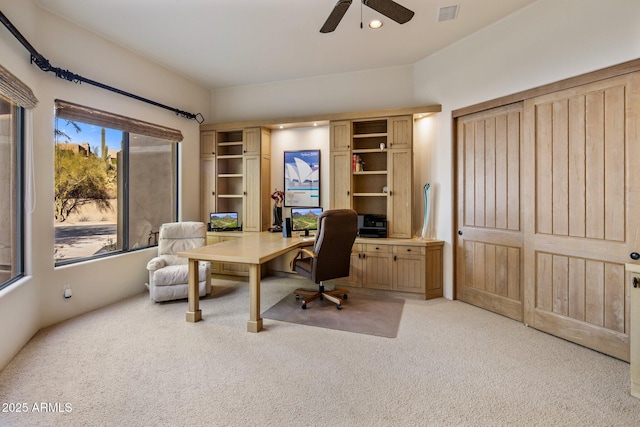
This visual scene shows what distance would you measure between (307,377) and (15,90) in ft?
10.1

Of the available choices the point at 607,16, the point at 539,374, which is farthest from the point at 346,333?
the point at 607,16

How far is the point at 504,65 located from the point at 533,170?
1167mm

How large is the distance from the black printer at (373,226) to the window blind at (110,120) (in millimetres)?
3015

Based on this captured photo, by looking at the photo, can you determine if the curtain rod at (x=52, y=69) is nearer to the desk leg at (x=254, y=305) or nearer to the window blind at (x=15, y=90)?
the window blind at (x=15, y=90)

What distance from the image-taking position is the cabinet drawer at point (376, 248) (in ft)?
13.3

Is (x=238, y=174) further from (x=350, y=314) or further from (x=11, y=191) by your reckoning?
(x=350, y=314)

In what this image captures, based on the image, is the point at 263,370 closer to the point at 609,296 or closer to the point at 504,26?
the point at 609,296

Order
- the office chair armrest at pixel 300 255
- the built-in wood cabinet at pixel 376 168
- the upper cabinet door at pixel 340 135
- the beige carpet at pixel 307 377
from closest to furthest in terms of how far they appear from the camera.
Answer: the beige carpet at pixel 307 377, the office chair armrest at pixel 300 255, the built-in wood cabinet at pixel 376 168, the upper cabinet door at pixel 340 135

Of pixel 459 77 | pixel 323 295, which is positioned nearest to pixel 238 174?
pixel 323 295

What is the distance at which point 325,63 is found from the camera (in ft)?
14.3

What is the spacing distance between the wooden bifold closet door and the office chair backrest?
148 cm

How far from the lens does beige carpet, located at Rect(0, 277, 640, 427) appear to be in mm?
1825

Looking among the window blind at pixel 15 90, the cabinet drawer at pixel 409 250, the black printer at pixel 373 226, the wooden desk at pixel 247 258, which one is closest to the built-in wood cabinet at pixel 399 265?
the cabinet drawer at pixel 409 250

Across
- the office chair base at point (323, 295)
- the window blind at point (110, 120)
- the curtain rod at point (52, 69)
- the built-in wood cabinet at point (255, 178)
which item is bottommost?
the office chair base at point (323, 295)
